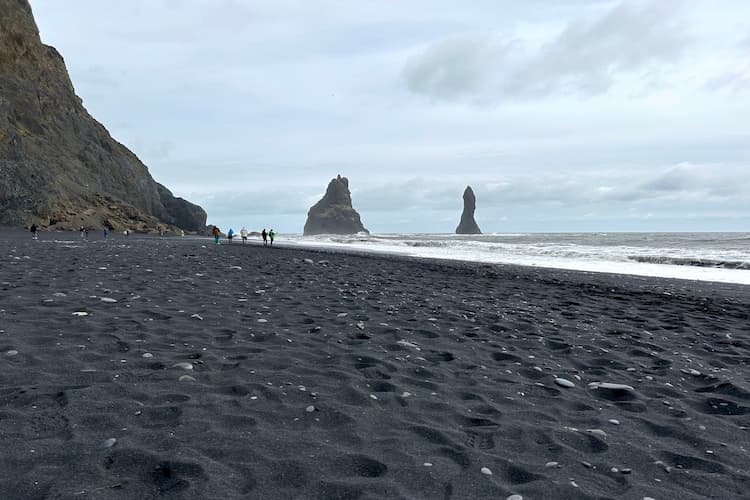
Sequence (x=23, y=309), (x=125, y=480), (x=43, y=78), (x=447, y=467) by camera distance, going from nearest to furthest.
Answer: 1. (x=125, y=480)
2. (x=447, y=467)
3. (x=23, y=309)
4. (x=43, y=78)

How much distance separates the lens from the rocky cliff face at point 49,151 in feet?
203

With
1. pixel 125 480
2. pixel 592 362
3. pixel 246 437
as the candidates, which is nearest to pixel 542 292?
pixel 592 362

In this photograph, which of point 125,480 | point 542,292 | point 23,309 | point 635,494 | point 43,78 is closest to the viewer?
point 125,480

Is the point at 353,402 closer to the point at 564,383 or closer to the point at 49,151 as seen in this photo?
the point at 564,383

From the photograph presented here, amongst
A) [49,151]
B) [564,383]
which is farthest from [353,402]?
[49,151]

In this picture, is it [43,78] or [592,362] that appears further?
[43,78]

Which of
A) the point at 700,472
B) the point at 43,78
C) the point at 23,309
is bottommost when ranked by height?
the point at 700,472

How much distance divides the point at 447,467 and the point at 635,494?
1487 millimetres

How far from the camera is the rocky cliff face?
62.0 metres

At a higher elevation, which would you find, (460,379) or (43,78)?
(43,78)

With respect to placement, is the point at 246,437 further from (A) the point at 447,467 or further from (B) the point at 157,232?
(B) the point at 157,232

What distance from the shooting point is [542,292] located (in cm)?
1616

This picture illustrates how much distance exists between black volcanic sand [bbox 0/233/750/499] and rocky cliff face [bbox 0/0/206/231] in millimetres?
63537

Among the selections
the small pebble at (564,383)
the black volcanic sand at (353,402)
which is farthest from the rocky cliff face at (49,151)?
the small pebble at (564,383)
